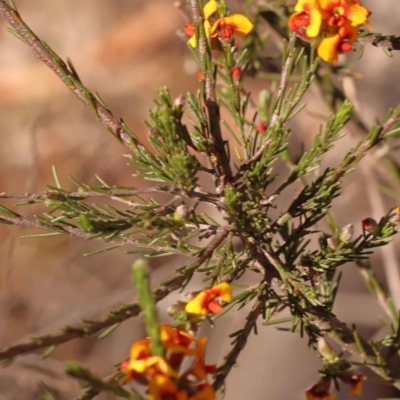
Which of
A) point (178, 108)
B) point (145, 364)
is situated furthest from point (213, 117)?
point (145, 364)

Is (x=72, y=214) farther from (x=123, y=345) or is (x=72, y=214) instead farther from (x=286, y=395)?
(x=123, y=345)

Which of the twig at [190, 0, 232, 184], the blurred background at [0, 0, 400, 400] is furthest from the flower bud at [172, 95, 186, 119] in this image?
the blurred background at [0, 0, 400, 400]

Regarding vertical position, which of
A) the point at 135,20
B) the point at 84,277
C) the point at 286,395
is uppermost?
the point at 135,20

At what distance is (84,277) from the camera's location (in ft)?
7.88

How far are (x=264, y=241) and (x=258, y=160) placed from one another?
0.11m

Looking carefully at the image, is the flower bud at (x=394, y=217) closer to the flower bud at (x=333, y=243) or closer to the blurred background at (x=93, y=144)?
the flower bud at (x=333, y=243)

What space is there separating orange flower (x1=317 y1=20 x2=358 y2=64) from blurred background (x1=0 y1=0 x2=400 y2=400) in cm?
124

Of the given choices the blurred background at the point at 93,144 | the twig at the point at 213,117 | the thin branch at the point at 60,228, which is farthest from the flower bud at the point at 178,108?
the blurred background at the point at 93,144

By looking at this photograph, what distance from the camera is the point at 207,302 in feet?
1.35

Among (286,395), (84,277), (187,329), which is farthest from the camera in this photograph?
(84,277)

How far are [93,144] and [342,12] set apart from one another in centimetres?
231

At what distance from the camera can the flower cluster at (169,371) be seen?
325 mm

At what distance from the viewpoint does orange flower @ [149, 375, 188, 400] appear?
324 mm


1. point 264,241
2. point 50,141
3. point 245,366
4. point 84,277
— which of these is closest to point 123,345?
point 84,277
